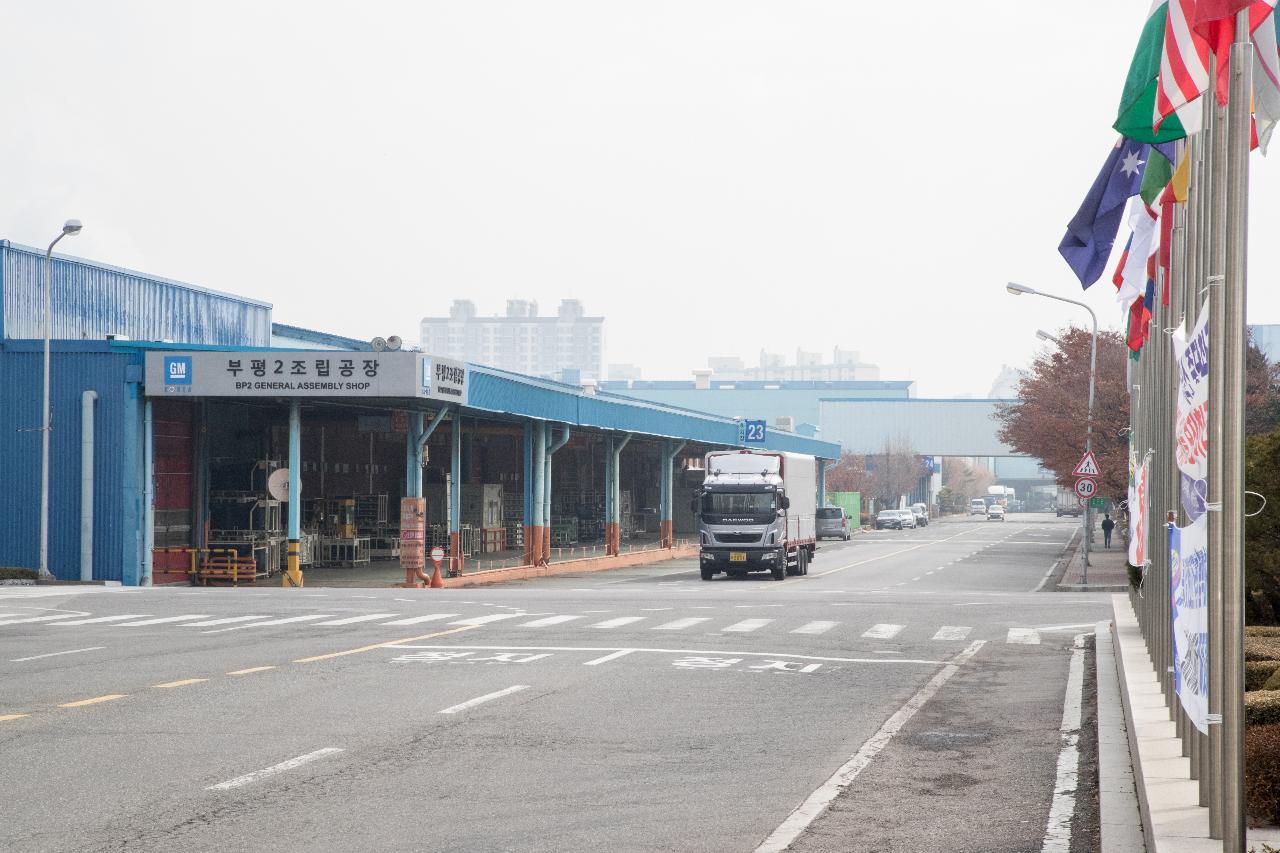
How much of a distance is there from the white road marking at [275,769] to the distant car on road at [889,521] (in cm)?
10385

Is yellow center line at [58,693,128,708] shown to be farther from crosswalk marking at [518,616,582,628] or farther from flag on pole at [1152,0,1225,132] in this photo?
flag on pole at [1152,0,1225,132]

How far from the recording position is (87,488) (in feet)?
124

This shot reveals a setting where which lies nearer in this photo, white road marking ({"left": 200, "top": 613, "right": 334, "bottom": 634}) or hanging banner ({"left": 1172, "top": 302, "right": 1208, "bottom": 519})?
hanging banner ({"left": 1172, "top": 302, "right": 1208, "bottom": 519})

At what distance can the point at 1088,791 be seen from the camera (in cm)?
1074

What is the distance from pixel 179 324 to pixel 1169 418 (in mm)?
43984

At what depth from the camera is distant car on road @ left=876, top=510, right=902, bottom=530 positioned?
373 ft

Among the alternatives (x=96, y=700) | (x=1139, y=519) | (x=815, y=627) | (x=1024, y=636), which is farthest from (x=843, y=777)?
(x=815, y=627)

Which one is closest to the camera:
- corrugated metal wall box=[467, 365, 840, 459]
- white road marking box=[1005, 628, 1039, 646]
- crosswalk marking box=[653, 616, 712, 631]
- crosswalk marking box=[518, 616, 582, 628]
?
white road marking box=[1005, 628, 1039, 646]

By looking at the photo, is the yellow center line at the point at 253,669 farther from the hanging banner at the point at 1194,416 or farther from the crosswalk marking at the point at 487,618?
the hanging banner at the point at 1194,416

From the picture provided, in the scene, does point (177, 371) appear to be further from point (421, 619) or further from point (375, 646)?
point (375, 646)

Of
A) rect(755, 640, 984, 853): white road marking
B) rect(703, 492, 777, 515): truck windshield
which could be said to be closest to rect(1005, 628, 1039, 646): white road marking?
rect(755, 640, 984, 853): white road marking

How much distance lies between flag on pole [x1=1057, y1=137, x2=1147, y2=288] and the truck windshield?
99.8ft

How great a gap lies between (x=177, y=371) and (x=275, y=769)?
92.8ft

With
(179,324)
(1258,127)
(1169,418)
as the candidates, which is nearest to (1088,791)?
(1169,418)
